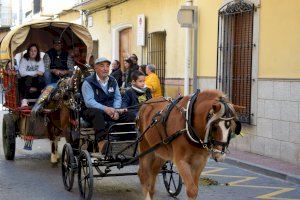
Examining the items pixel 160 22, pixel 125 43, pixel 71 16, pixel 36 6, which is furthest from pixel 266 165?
pixel 36 6

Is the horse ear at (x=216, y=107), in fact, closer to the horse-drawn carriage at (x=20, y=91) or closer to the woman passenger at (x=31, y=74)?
the horse-drawn carriage at (x=20, y=91)

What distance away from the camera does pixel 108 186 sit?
777cm

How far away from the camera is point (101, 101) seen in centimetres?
726

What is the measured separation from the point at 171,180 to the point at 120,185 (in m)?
0.90

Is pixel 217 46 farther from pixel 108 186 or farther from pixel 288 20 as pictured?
pixel 108 186

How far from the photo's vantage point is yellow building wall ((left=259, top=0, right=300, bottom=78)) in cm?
962

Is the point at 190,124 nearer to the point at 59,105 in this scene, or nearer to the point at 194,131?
the point at 194,131

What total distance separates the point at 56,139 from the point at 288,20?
4822 mm

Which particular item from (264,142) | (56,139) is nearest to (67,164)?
(56,139)

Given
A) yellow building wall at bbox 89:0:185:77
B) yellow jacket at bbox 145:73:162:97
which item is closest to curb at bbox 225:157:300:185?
yellow jacket at bbox 145:73:162:97

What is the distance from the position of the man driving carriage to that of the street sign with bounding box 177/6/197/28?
5304 millimetres

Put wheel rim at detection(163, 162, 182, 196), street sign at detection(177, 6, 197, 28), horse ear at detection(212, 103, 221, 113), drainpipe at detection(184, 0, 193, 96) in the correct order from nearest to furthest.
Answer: horse ear at detection(212, 103, 221, 113)
wheel rim at detection(163, 162, 182, 196)
street sign at detection(177, 6, 197, 28)
drainpipe at detection(184, 0, 193, 96)

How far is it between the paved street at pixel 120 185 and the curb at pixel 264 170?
11 cm

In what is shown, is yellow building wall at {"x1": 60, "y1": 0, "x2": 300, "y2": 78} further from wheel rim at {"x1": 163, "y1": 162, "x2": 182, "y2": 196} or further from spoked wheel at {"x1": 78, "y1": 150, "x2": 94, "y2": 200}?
spoked wheel at {"x1": 78, "y1": 150, "x2": 94, "y2": 200}
